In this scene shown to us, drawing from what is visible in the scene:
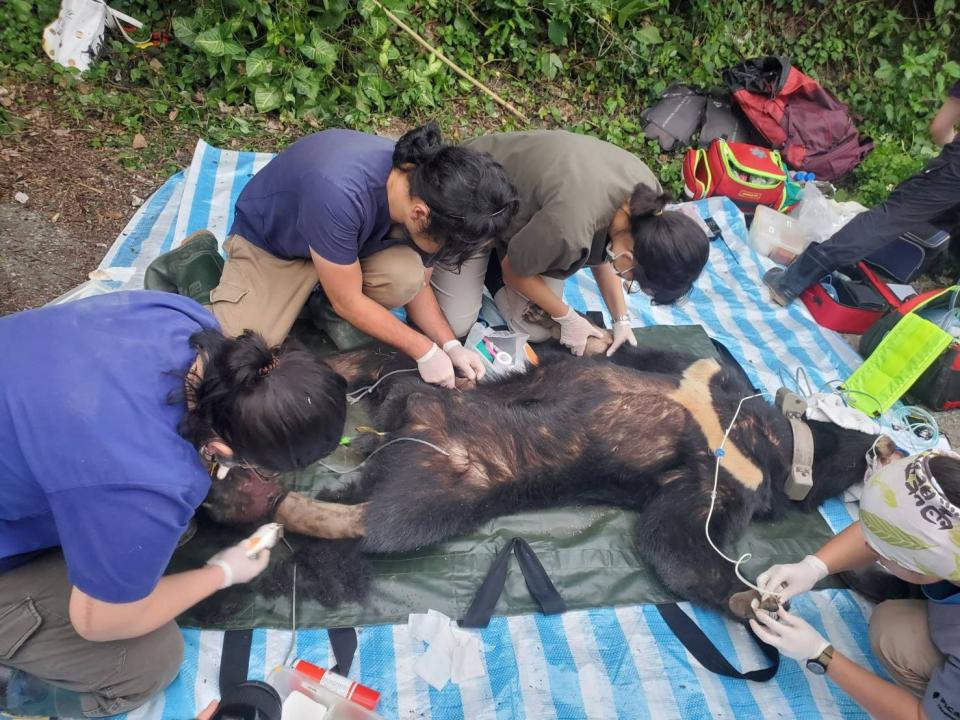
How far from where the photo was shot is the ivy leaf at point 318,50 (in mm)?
4621

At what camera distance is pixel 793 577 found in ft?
7.86

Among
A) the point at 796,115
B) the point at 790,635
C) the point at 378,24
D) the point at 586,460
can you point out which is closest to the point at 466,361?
the point at 586,460

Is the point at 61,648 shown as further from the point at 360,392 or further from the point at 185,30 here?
the point at 185,30

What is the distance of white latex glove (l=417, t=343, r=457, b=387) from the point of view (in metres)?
2.80

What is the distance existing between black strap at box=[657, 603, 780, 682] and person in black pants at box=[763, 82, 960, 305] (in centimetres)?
246

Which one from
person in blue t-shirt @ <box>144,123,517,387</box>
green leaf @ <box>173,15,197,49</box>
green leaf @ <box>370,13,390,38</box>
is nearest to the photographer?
person in blue t-shirt @ <box>144,123,517,387</box>

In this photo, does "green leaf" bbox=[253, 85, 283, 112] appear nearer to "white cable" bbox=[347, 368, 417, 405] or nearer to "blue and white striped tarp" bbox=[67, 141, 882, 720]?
"blue and white striped tarp" bbox=[67, 141, 882, 720]

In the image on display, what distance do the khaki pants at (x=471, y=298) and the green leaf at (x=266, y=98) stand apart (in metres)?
2.27

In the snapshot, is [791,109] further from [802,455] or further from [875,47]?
[802,455]

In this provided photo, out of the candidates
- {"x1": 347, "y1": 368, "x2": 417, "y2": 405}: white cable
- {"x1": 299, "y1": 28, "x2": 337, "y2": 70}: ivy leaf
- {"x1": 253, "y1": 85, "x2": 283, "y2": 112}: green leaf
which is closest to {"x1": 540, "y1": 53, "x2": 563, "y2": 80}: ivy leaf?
{"x1": 299, "y1": 28, "x2": 337, "y2": 70}: ivy leaf

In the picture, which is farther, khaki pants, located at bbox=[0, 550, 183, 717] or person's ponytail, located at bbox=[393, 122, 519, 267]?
person's ponytail, located at bbox=[393, 122, 519, 267]

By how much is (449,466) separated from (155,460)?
1186 millimetres

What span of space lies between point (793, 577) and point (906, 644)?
40 cm

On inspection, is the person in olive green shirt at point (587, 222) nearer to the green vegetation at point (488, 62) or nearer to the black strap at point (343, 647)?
the black strap at point (343, 647)
